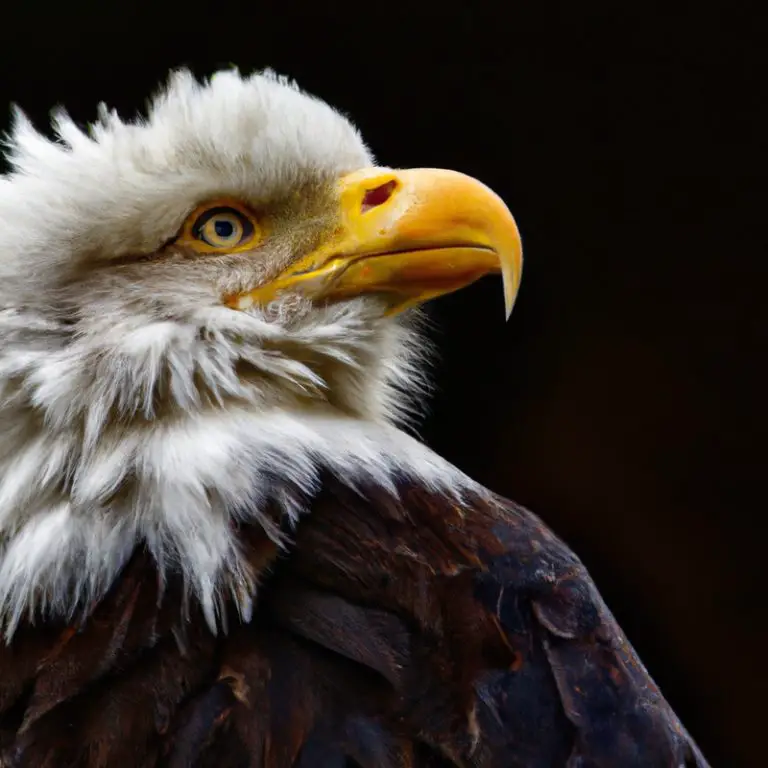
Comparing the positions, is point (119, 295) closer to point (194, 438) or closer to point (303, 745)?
point (194, 438)

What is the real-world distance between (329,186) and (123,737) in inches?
29.2

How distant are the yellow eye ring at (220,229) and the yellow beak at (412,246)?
0.24 feet

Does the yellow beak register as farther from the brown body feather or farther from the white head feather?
the brown body feather

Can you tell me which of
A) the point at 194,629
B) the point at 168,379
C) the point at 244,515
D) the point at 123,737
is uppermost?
the point at 168,379

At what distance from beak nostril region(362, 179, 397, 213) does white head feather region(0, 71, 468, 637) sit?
0.06 m

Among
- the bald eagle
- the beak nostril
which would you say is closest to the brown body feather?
the bald eagle

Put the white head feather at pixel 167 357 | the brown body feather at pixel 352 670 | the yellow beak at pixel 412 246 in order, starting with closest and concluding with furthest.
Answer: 1. the brown body feather at pixel 352 670
2. the white head feather at pixel 167 357
3. the yellow beak at pixel 412 246

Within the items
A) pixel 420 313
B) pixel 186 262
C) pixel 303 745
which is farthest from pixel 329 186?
pixel 303 745

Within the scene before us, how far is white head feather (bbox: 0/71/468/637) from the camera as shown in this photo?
3.84 ft

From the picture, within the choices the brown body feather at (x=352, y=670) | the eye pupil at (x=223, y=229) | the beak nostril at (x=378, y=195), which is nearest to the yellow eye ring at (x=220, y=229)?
the eye pupil at (x=223, y=229)

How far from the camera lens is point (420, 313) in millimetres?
1640

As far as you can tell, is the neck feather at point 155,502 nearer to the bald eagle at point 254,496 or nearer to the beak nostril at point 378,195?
the bald eagle at point 254,496

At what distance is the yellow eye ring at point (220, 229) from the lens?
1.33 m

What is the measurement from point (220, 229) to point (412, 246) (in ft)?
0.84
